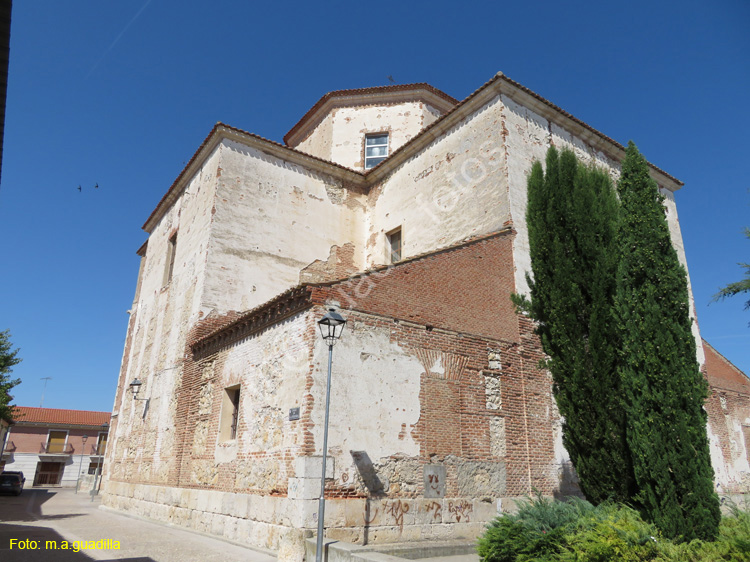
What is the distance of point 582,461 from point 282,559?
4.50 meters

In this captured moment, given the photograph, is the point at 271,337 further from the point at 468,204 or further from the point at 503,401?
the point at 468,204

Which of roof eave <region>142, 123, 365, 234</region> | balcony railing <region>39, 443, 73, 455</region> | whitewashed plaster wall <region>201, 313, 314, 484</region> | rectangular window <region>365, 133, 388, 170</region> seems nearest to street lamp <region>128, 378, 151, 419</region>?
whitewashed plaster wall <region>201, 313, 314, 484</region>

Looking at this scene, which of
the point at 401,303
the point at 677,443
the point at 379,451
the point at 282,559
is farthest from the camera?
the point at 401,303

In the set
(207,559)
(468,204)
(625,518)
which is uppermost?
(468,204)

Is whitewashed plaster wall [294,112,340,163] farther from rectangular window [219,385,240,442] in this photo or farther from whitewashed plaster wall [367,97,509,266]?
rectangular window [219,385,240,442]

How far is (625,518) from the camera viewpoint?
6172mm

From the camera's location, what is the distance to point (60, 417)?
44.2m

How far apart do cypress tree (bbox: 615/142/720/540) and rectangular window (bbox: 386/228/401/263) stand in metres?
7.90

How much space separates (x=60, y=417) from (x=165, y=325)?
37.3 meters

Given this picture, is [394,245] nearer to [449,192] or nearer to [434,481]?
[449,192]

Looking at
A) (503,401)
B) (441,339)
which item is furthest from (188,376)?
(503,401)

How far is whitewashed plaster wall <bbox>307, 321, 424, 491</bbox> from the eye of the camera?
773 cm

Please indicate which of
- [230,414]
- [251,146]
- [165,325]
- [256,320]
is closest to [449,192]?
[251,146]

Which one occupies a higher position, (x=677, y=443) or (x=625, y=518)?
(x=677, y=443)
